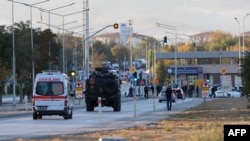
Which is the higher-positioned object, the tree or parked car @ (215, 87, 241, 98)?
the tree

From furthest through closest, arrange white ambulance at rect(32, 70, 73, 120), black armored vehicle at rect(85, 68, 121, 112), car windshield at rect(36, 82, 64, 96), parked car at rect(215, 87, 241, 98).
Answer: parked car at rect(215, 87, 241, 98), black armored vehicle at rect(85, 68, 121, 112), car windshield at rect(36, 82, 64, 96), white ambulance at rect(32, 70, 73, 120)

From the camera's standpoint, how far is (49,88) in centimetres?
3756

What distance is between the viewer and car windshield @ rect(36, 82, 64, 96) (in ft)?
123

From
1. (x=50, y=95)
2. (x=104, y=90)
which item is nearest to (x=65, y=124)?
(x=50, y=95)

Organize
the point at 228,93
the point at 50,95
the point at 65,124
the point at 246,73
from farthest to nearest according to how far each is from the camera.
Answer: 1. the point at 228,93
2. the point at 246,73
3. the point at 50,95
4. the point at 65,124

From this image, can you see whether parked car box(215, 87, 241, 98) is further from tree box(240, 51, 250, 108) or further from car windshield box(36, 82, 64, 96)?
car windshield box(36, 82, 64, 96)

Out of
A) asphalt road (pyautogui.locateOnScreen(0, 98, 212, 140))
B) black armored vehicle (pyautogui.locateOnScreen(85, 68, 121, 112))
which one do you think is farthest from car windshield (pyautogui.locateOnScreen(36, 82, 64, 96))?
black armored vehicle (pyautogui.locateOnScreen(85, 68, 121, 112))

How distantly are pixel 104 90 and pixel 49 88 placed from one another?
11428 millimetres

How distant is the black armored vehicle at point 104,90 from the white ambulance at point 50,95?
10875 millimetres

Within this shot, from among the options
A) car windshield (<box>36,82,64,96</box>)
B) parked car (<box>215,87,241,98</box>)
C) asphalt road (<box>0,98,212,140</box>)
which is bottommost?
asphalt road (<box>0,98,212,140</box>)

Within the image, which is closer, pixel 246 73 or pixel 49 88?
pixel 49 88

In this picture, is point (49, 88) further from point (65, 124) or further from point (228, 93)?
point (228, 93)

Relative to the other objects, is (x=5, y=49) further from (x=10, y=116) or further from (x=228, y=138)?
(x=228, y=138)

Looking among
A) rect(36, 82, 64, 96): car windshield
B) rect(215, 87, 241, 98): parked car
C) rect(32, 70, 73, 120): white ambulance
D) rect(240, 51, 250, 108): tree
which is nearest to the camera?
rect(32, 70, 73, 120): white ambulance
